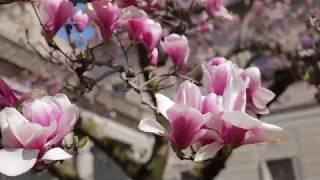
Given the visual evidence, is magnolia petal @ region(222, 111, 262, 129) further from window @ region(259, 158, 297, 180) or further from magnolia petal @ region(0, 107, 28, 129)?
window @ region(259, 158, 297, 180)

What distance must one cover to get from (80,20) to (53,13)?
364mm

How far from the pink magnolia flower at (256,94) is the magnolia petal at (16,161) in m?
0.54

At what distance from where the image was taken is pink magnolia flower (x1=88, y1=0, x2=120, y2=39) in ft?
6.23

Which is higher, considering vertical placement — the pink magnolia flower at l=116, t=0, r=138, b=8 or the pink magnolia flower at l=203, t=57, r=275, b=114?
the pink magnolia flower at l=203, t=57, r=275, b=114

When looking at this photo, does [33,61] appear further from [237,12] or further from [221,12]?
[221,12]

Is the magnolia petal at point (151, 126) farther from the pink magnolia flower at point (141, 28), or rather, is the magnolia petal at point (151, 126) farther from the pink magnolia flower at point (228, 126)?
the pink magnolia flower at point (141, 28)

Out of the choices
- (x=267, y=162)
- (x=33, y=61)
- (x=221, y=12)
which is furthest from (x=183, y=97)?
(x=267, y=162)

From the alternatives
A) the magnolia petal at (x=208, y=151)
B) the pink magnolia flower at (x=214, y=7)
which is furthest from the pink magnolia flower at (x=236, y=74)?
the pink magnolia flower at (x=214, y=7)

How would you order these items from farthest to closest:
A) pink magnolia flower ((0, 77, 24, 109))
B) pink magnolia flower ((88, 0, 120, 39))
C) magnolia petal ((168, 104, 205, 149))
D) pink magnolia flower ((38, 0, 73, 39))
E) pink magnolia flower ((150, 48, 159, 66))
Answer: pink magnolia flower ((150, 48, 159, 66))
pink magnolia flower ((88, 0, 120, 39))
pink magnolia flower ((38, 0, 73, 39))
pink magnolia flower ((0, 77, 24, 109))
magnolia petal ((168, 104, 205, 149))

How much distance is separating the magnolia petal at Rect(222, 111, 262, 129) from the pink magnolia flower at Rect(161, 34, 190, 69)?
831mm

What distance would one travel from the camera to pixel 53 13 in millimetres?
1774

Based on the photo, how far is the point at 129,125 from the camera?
38.2 feet

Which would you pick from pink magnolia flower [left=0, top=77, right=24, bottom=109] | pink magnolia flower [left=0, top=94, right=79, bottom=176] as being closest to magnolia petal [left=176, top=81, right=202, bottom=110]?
pink magnolia flower [left=0, top=94, right=79, bottom=176]

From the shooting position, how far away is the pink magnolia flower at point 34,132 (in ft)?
3.80
